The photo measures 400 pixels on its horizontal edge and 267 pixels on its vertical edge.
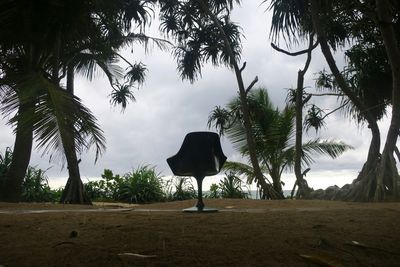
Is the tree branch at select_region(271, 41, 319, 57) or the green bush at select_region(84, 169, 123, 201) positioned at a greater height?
the tree branch at select_region(271, 41, 319, 57)

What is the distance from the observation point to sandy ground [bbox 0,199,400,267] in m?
3.29

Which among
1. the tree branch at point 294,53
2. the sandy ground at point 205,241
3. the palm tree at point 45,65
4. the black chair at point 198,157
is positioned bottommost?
the sandy ground at point 205,241

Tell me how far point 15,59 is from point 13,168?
11.5 feet

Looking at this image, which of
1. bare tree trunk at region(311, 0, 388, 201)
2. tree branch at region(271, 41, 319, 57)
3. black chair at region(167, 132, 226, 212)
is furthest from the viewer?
tree branch at region(271, 41, 319, 57)

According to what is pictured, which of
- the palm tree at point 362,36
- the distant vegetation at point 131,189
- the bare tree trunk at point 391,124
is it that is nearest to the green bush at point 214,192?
the distant vegetation at point 131,189

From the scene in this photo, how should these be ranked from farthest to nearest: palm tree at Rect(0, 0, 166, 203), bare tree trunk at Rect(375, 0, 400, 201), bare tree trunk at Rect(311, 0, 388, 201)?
bare tree trunk at Rect(311, 0, 388, 201) → bare tree trunk at Rect(375, 0, 400, 201) → palm tree at Rect(0, 0, 166, 203)

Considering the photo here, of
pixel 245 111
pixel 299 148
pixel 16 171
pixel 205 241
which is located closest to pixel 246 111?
pixel 245 111

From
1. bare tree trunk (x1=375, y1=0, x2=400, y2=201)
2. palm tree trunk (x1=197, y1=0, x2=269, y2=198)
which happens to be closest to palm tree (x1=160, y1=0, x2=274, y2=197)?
palm tree trunk (x1=197, y1=0, x2=269, y2=198)

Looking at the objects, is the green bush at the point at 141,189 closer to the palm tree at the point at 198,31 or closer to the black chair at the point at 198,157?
the palm tree at the point at 198,31

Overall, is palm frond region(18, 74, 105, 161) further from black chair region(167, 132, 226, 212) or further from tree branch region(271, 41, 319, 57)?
tree branch region(271, 41, 319, 57)

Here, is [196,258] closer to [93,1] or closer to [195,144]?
[195,144]

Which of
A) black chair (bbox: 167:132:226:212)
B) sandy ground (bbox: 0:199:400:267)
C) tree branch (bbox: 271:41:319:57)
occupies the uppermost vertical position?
tree branch (bbox: 271:41:319:57)

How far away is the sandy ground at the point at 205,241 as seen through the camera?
10.8ft

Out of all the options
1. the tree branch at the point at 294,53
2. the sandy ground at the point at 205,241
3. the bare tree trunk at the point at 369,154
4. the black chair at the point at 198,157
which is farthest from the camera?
the tree branch at the point at 294,53
